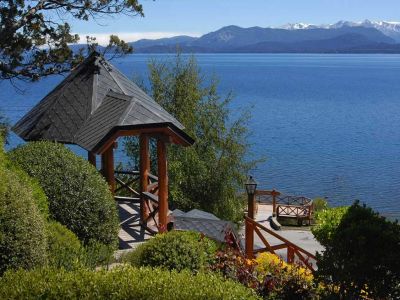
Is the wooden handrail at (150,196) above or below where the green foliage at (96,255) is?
below

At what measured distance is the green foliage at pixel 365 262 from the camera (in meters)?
8.79

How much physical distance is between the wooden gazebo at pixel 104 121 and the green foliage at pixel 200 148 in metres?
9.78

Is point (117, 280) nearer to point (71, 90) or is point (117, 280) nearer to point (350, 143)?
point (71, 90)

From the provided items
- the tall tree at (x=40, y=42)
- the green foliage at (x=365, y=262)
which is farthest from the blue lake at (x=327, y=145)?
the green foliage at (x=365, y=262)

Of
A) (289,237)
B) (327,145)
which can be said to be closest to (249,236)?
(289,237)

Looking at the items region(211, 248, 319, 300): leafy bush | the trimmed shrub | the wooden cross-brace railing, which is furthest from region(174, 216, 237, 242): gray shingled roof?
the trimmed shrub

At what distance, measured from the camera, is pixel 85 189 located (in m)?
10.8

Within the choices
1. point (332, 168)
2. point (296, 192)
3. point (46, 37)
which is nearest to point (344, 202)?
point (296, 192)

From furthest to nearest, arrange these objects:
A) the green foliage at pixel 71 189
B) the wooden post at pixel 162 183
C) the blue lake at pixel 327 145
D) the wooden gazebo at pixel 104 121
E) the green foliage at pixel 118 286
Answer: the blue lake at pixel 327 145, the wooden post at pixel 162 183, the wooden gazebo at pixel 104 121, the green foliage at pixel 71 189, the green foliage at pixel 118 286

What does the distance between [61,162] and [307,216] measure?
24.4 m

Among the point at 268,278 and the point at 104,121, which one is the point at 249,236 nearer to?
the point at 104,121

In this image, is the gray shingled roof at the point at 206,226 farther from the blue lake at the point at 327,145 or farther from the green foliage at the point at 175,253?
the blue lake at the point at 327,145

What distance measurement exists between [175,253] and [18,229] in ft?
7.63

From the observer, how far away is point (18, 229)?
796 centimetres
